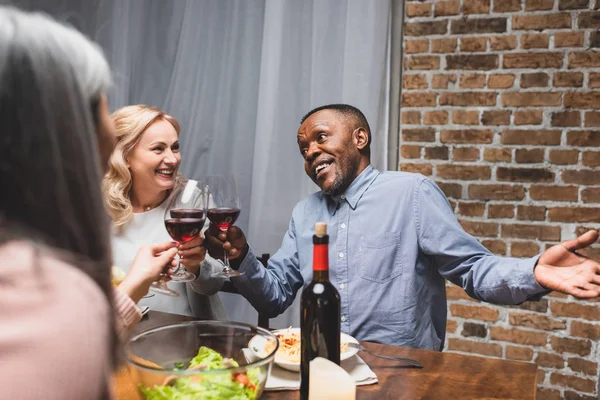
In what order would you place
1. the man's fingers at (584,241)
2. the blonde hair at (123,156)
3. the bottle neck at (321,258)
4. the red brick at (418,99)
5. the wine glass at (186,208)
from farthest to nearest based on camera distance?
the red brick at (418,99), the blonde hair at (123,156), the wine glass at (186,208), the man's fingers at (584,241), the bottle neck at (321,258)

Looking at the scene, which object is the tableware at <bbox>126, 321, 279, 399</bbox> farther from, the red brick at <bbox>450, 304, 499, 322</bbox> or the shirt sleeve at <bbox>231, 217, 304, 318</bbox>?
the red brick at <bbox>450, 304, 499, 322</bbox>

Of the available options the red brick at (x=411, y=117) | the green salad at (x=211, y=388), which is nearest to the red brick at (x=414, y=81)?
the red brick at (x=411, y=117)

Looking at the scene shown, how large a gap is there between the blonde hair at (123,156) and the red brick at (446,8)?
4.03 feet

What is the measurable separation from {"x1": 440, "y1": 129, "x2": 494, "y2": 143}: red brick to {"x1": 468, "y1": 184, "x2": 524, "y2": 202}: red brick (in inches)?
7.5

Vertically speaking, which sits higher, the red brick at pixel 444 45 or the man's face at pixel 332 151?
the red brick at pixel 444 45

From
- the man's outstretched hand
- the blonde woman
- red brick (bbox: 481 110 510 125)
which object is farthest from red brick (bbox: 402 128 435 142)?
the man's outstretched hand

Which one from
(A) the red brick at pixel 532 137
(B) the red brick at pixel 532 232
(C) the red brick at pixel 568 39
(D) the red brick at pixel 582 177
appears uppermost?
(C) the red brick at pixel 568 39

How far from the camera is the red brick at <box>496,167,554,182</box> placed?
6.84 feet

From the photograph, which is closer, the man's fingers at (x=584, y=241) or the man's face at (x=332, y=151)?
the man's fingers at (x=584, y=241)

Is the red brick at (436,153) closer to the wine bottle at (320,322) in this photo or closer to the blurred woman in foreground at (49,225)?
the wine bottle at (320,322)

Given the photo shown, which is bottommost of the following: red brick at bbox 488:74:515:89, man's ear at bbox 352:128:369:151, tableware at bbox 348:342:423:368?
tableware at bbox 348:342:423:368

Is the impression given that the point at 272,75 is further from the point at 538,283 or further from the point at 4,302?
the point at 4,302

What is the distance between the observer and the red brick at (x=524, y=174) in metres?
2.08

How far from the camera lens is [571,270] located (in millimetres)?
1182
